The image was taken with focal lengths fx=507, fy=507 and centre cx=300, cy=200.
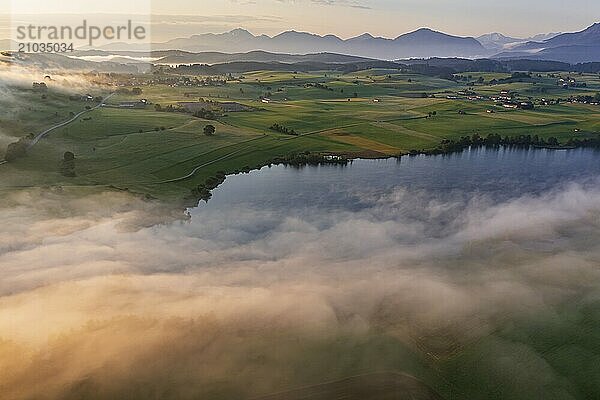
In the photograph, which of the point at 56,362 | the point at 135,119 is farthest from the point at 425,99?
the point at 56,362

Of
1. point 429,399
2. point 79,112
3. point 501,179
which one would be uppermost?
point 79,112

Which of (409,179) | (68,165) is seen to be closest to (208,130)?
(68,165)

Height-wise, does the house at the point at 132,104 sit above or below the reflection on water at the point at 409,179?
above

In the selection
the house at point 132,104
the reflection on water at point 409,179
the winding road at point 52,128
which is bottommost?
the reflection on water at point 409,179

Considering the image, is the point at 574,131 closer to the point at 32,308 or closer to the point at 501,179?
the point at 501,179

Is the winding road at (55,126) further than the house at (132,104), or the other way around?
the house at (132,104)

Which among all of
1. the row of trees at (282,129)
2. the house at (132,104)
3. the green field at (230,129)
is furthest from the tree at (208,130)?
the house at (132,104)

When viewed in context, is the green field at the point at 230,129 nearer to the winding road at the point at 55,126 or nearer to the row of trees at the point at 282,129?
the winding road at the point at 55,126

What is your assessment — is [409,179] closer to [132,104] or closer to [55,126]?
[55,126]

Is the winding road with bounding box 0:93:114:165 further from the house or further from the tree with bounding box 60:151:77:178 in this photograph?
the tree with bounding box 60:151:77:178
